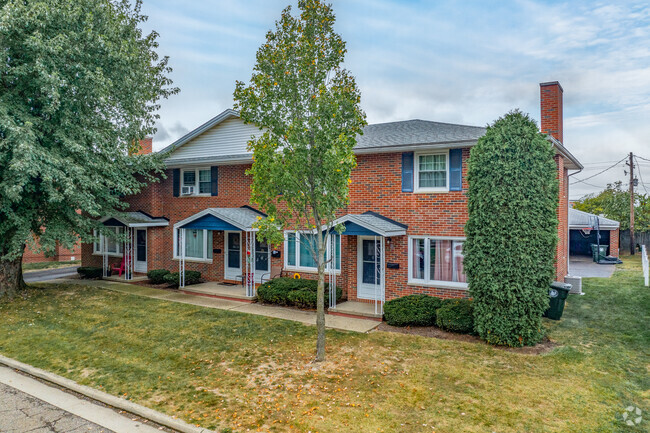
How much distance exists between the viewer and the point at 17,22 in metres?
10.5

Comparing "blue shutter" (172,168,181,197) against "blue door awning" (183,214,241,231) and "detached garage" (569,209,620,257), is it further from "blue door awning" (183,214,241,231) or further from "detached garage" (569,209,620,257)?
"detached garage" (569,209,620,257)

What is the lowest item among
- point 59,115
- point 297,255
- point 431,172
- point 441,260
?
point 297,255

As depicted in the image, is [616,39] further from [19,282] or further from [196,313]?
[19,282]

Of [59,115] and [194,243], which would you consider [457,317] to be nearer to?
[194,243]

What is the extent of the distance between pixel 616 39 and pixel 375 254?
993 cm

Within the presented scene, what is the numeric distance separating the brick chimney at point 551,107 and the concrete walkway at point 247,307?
8.26 metres

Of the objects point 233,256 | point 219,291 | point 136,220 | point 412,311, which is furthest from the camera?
point 136,220

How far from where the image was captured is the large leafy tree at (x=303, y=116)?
7.37 m

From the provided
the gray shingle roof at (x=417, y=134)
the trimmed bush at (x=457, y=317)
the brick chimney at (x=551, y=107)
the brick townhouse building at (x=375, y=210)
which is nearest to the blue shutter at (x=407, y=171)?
the brick townhouse building at (x=375, y=210)

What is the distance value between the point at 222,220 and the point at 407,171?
6618 mm

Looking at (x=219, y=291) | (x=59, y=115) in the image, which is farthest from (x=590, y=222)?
(x=59, y=115)

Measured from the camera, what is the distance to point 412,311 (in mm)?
10086

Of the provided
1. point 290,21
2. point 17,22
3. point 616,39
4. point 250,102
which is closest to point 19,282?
point 17,22

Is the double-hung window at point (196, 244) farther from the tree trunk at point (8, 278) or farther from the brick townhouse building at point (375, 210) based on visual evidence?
the tree trunk at point (8, 278)
